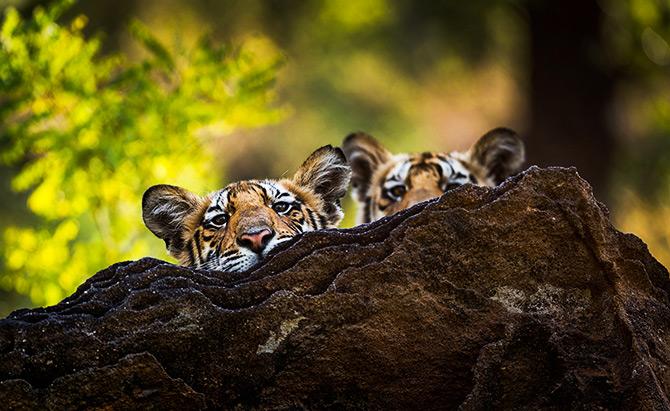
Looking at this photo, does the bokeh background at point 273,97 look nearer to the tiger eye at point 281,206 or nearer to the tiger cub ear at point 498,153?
the tiger cub ear at point 498,153

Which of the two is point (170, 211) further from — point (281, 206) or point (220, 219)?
point (281, 206)

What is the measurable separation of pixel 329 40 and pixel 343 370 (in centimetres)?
1687

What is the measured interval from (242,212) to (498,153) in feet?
10.1

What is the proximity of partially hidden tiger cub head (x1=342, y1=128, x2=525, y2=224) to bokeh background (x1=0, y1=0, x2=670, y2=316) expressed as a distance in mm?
791

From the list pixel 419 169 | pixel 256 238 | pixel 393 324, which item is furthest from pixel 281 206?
pixel 419 169

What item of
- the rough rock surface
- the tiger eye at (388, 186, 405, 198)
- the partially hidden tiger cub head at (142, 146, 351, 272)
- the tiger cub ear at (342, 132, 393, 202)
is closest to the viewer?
the rough rock surface

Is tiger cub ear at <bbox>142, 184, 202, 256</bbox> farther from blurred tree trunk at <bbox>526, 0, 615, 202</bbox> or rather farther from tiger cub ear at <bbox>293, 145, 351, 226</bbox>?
blurred tree trunk at <bbox>526, 0, 615, 202</bbox>

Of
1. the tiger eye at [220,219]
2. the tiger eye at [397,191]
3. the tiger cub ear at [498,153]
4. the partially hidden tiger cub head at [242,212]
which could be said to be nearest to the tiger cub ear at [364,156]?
the tiger eye at [397,191]

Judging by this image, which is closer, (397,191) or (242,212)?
(242,212)

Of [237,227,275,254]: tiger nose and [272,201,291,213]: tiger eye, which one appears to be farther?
[272,201,291,213]: tiger eye

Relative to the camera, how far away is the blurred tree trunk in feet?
49.5

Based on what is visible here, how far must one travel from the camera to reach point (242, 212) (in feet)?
20.2

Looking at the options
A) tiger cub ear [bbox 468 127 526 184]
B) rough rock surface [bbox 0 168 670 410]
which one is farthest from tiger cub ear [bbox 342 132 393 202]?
rough rock surface [bbox 0 168 670 410]

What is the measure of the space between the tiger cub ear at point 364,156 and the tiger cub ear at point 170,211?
2.71m
